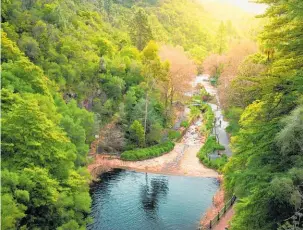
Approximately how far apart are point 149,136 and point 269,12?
83.3 ft

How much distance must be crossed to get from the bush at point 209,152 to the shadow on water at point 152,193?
580cm

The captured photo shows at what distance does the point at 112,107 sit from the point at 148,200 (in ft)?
54.7

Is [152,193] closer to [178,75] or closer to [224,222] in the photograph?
[224,222]

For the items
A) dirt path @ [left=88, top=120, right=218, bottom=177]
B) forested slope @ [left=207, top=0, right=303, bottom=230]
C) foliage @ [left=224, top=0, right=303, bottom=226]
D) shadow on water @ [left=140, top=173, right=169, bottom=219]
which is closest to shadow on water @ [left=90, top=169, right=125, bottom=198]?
dirt path @ [left=88, top=120, right=218, bottom=177]

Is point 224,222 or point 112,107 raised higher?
point 112,107

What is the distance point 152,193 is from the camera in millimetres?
30109

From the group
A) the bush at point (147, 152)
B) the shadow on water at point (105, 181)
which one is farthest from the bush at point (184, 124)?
the shadow on water at point (105, 181)

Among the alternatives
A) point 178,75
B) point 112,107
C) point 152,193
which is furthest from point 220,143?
point 152,193

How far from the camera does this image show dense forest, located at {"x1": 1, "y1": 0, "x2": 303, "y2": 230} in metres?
14.3

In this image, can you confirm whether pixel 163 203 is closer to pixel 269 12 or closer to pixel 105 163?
pixel 105 163

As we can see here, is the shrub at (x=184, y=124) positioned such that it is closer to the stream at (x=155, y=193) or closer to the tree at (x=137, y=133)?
the stream at (x=155, y=193)

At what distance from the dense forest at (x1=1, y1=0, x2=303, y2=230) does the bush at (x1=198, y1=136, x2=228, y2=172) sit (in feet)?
10.2

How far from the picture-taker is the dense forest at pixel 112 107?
565 inches

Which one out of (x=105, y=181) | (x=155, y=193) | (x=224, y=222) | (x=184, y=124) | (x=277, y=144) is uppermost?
(x=184, y=124)
